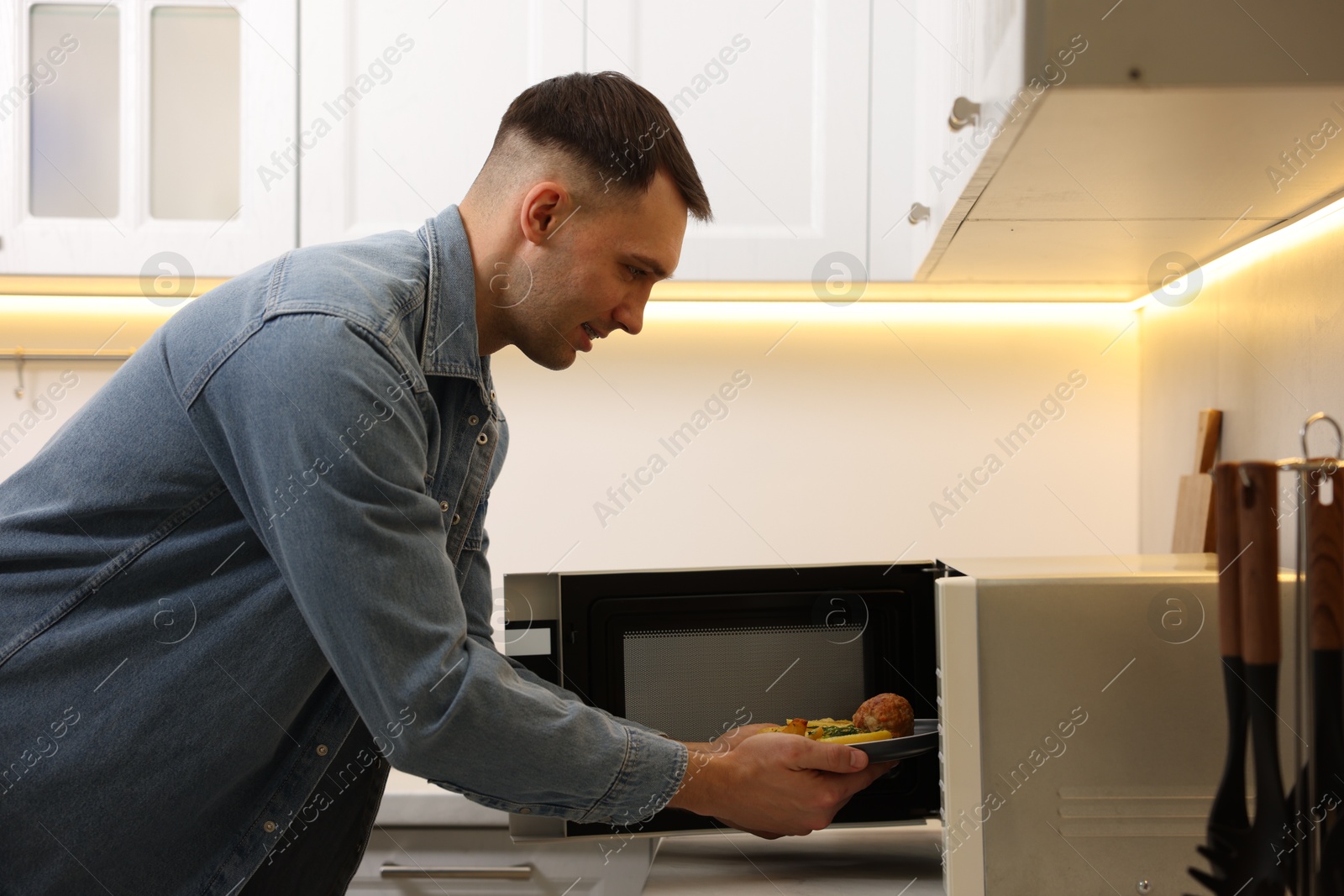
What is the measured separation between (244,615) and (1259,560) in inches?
25.1

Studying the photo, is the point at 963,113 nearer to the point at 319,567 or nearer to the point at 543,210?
the point at 543,210

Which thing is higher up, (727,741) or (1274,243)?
(1274,243)

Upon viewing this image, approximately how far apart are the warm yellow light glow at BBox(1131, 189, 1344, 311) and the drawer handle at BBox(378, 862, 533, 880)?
99 cm

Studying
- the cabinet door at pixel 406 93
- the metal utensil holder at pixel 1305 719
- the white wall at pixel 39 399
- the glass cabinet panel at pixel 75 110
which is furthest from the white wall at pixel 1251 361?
the white wall at pixel 39 399

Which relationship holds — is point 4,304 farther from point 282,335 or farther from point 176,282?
point 282,335

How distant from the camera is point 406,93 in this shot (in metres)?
1.23

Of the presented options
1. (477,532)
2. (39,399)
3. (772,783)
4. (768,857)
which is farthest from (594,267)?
(39,399)

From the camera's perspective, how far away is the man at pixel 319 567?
1.98 ft

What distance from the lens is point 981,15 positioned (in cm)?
76

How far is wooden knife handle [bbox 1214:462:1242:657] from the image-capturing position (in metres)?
0.64

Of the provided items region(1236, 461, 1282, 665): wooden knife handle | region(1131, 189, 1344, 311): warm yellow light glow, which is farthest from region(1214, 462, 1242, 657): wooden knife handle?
region(1131, 189, 1344, 311): warm yellow light glow

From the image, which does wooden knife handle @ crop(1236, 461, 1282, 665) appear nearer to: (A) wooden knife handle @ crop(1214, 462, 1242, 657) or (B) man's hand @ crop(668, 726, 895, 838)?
(A) wooden knife handle @ crop(1214, 462, 1242, 657)

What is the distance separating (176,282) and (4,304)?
17.0 inches

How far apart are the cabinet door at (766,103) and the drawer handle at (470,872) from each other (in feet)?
2.38
